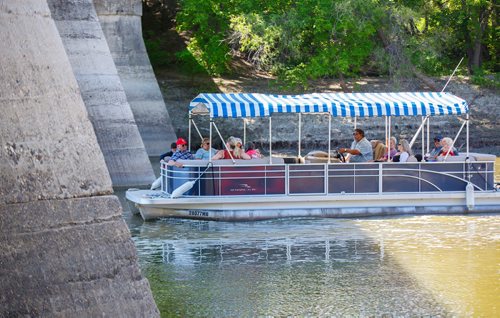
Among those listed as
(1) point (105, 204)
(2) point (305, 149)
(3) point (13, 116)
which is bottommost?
(2) point (305, 149)

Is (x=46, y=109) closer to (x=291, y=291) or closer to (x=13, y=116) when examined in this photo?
(x=13, y=116)

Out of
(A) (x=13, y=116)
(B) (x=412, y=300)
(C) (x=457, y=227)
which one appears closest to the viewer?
(A) (x=13, y=116)

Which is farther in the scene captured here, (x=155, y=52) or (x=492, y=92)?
(x=155, y=52)

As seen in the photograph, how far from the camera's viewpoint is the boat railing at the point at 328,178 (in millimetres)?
23109

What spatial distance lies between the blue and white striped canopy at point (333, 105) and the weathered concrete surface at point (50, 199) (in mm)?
15266

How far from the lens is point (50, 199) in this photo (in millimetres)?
7562

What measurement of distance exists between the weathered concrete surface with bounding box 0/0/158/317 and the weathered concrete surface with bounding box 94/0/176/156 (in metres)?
35.6

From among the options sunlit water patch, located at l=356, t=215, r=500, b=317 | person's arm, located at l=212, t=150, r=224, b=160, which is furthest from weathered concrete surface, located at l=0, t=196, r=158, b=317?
person's arm, located at l=212, t=150, r=224, b=160

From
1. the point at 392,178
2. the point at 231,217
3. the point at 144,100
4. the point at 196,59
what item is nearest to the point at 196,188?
the point at 231,217

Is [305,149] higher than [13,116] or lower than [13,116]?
lower

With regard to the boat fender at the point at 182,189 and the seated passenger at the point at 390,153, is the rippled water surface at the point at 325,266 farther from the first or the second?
the seated passenger at the point at 390,153

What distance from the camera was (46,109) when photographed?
777 centimetres

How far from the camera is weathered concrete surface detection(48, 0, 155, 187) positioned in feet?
95.1

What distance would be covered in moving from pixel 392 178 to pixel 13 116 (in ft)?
56.4
